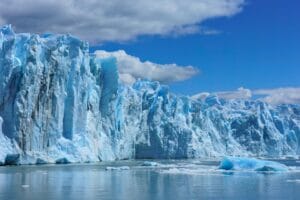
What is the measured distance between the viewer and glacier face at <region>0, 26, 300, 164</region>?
36531mm

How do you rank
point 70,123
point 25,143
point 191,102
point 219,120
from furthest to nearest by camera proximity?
point 219,120 → point 191,102 → point 70,123 → point 25,143

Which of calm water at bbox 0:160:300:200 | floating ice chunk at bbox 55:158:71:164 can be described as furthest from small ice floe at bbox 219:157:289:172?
floating ice chunk at bbox 55:158:71:164

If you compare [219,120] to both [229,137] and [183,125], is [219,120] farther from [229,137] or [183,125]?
[183,125]

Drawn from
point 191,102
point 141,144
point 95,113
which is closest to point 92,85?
point 95,113

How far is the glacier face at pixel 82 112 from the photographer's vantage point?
120 ft

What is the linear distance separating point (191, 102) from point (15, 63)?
36.6 meters

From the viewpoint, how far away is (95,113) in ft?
154

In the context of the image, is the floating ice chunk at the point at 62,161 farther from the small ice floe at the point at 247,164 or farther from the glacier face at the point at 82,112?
the small ice floe at the point at 247,164

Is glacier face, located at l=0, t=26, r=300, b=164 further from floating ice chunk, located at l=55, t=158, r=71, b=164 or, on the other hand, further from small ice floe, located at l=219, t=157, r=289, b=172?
small ice floe, located at l=219, t=157, r=289, b=172

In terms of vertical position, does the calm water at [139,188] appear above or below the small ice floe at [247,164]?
below

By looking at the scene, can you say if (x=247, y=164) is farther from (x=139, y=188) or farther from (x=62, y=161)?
(x=139, y=188)

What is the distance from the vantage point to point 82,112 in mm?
43375

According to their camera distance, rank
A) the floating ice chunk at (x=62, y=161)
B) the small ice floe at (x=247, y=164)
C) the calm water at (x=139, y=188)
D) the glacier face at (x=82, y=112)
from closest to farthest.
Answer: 1. the calm water at (x=139, y=188)
2. the small ice floe at (x=247, y=164)
3. the glacier face at (x=82, y=112)
4. the floating ice chunk at (x=62, y=161)

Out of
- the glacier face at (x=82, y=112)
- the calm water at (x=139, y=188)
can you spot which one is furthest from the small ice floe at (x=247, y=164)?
the glacier face at (x=82, y=112)
